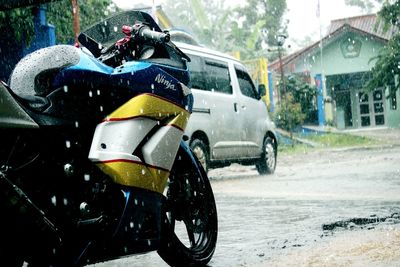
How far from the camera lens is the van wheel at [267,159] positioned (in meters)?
11.9

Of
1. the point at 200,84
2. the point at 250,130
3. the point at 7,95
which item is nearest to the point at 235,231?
the point at 7,95

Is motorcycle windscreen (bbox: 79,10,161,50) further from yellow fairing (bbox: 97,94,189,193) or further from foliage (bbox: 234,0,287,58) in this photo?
foliage (bbox: 234,0,287,58)

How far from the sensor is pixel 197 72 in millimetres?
9531

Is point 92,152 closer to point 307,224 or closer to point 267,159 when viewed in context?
point 307,224

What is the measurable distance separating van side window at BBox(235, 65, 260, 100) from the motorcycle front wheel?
283 inches

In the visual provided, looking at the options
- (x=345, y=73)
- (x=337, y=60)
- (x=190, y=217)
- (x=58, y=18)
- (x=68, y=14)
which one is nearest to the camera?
(x=190, y=217)

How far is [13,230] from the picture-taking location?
102 inches

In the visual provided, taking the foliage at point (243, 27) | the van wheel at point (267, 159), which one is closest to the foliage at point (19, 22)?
the van wheel at point (267, 159)

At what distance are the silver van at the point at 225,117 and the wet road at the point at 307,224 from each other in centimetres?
103

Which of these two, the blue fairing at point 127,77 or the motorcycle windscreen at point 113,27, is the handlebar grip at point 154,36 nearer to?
the blue fairing at point 127,77

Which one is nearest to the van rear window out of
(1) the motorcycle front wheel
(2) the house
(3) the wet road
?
(3) the wet road

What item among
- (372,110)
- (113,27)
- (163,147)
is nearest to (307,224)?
(163,147)

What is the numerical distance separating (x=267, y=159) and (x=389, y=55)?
1314 cm

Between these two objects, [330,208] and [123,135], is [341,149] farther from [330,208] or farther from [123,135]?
[123,135]
